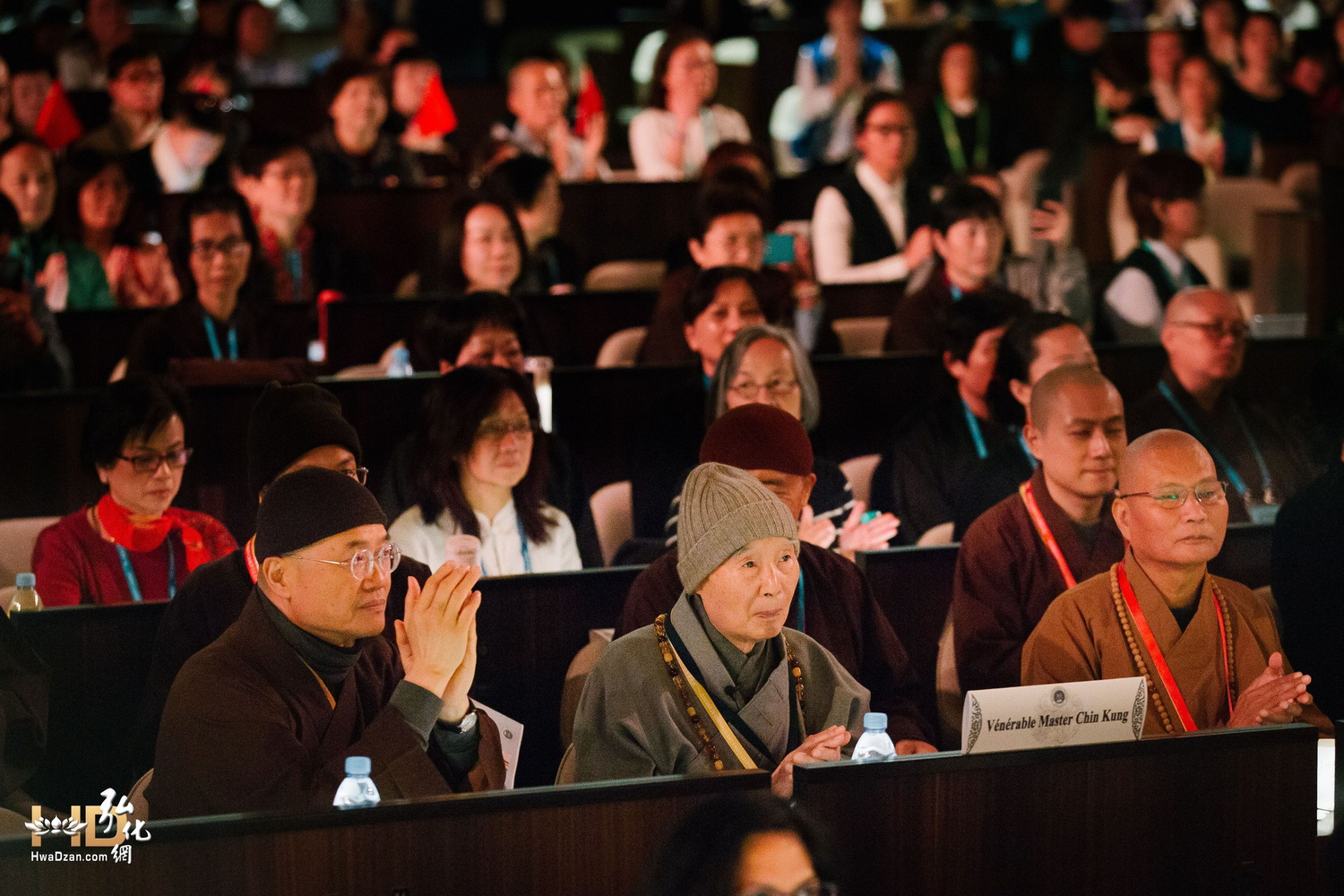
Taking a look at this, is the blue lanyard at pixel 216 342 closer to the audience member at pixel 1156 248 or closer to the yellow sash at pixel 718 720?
the audience member at pixel 1156 248

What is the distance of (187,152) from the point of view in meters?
7.62

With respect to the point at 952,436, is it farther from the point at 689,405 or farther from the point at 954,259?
the point at 954,259

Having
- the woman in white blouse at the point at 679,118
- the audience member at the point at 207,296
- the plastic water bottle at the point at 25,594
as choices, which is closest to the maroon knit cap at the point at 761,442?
the plastic water bottle at the point at 25,594

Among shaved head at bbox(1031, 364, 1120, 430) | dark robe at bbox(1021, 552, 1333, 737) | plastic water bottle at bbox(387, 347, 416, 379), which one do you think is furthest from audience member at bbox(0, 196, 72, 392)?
dark robe at bbox(1021, 552, 1333, 737)

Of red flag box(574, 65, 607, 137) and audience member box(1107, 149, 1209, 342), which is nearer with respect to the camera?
audience member box(1107, 149, 1209, 342)

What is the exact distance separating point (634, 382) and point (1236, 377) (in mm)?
1814

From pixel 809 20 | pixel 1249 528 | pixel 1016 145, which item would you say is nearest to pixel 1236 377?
pixel 1249 528

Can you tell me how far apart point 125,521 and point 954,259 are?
2.98 m

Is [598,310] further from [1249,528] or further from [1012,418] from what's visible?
[1249,528]

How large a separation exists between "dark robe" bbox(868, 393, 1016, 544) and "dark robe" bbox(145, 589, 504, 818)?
92.5 inches

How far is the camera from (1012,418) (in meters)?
4.71

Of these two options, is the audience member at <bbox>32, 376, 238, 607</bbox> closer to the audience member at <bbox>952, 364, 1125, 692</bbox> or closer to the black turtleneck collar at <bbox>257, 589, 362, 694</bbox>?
the black turtleneck collar at <bbox>257, 589, 362, 694</bbox>

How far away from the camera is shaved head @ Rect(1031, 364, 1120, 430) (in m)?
3.68

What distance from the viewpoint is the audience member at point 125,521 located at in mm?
3863
